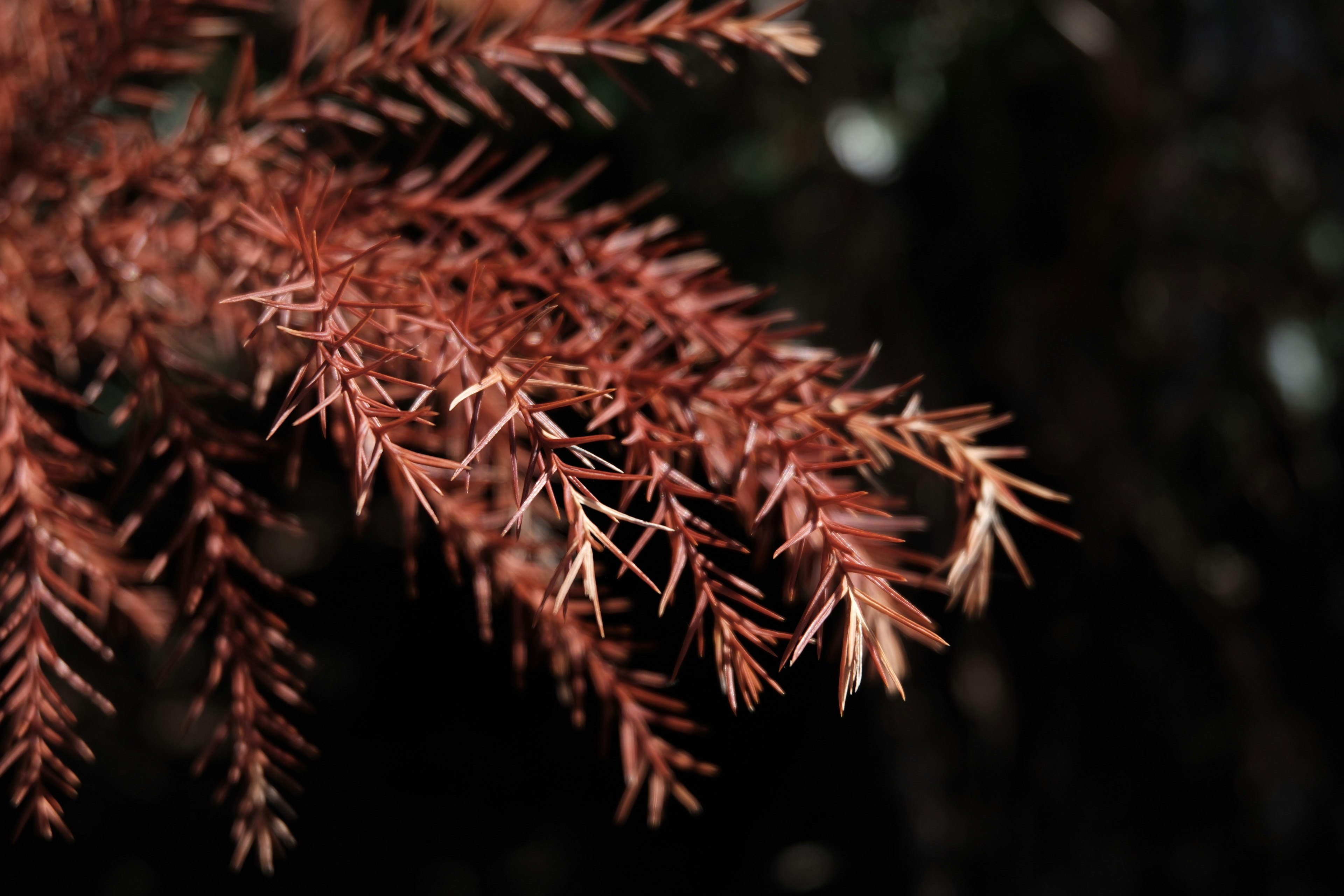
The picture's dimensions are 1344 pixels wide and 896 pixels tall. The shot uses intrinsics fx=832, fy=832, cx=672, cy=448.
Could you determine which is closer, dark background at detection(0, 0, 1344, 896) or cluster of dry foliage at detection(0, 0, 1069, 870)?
cluster of dry foliage at detection(0, 0, 1069, 870)

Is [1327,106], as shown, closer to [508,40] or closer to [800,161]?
[800,161]

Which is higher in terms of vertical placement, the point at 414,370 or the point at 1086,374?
the point at 1086,374

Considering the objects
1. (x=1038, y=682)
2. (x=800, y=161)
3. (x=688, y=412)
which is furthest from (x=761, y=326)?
(x=1038, y=682)

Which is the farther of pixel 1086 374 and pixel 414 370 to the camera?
pixel 1086 374

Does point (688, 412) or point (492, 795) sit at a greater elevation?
point (688, 412)
